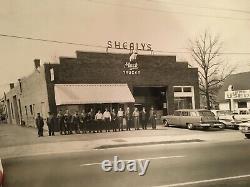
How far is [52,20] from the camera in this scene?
2441 millimetres

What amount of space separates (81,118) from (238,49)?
175 cm

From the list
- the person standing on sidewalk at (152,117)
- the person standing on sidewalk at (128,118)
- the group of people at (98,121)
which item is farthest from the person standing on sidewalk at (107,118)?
the person standing on sidewalk at (152,117)

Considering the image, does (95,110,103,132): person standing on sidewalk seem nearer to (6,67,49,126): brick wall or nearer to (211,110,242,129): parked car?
(6,67,49,126): brick wall

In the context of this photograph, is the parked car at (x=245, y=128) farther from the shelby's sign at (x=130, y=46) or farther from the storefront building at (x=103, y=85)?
the shelby's sign at (x=130, y=46)

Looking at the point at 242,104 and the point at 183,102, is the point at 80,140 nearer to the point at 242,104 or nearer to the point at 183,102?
the point at 183,102

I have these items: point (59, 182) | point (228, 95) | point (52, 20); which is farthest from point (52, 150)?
point (228, 95)

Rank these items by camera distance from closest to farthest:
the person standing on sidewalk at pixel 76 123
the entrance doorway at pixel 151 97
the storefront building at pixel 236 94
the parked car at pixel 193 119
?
1. the person standing on sidewalk at pixel 76 123
2. the entrance doorway at pixel 151 97
3. the parked car at pixel 193 119
4. the storefront building at pixel 236 94

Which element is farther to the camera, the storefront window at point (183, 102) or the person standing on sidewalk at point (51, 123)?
the storefront window at point (183, 102)

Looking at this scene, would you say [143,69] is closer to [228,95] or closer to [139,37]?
[139,37]

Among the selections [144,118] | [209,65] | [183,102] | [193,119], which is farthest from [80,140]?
[209,65]

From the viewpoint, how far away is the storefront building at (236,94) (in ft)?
10.5

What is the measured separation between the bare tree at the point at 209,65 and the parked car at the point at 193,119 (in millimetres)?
109

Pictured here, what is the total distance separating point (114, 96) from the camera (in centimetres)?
254

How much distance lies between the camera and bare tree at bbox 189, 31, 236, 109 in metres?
3.00
